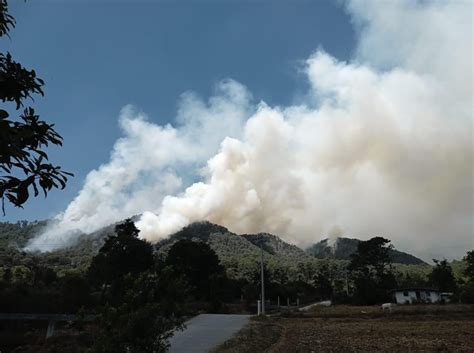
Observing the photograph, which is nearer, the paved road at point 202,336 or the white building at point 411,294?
the paved road at point 202,336

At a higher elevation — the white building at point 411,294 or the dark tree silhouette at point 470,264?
the dark tree silhouette at point 470,264

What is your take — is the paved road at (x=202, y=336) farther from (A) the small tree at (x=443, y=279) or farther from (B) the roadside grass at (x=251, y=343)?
(A) the small tree at (x=443, y=279)

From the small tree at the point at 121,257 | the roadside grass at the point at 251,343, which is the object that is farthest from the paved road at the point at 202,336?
the small tree at the point at 121,257

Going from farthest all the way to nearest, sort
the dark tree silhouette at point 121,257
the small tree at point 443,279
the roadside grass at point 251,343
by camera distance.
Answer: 1. the small tree at point 443,279
2. the dark tree silhouette at point 121,257
3. the roadside grass at point 251,343

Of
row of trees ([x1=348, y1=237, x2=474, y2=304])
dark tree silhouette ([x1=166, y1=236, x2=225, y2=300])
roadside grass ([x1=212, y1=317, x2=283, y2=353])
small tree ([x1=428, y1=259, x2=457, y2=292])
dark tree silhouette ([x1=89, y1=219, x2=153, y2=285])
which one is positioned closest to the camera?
roadside grass ([x1=212, y1=317, x2=283, y2=353])

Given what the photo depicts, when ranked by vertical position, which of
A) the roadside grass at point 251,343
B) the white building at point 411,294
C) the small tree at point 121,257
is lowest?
the roadside grass at point 251,343

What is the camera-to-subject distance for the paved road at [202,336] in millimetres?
20531

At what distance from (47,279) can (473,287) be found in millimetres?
65660

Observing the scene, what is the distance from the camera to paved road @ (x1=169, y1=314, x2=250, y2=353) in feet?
67.4

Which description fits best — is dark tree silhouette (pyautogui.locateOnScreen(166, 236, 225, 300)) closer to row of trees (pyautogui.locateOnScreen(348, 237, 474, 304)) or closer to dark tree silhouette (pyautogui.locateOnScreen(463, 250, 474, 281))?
row of trees (pyautogui.locateOnScreen(348, 237, 474, 304))

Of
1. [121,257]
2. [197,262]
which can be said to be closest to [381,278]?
[197,262]

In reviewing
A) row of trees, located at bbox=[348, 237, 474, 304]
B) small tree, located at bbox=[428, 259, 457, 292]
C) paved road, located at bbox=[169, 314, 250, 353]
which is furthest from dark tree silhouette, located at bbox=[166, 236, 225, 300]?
small tree, located at bbox=[428, 259, 457, 292]

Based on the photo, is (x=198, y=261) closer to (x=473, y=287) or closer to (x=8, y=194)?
(x=473, y=287)

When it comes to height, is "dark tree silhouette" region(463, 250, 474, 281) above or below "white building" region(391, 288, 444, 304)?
above
